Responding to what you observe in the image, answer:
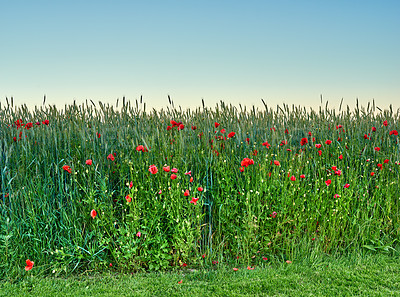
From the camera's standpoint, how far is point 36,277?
3.60 meters

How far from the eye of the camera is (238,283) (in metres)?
3.32

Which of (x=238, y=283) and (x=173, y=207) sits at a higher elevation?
(x=173, y=207)

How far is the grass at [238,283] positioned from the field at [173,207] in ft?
0.42

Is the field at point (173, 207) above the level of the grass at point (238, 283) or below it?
above

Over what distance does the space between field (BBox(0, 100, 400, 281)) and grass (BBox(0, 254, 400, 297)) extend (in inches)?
5.0

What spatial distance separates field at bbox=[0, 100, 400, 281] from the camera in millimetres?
3660

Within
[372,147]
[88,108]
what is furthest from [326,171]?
[88,108]

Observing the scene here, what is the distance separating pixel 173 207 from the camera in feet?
11.8

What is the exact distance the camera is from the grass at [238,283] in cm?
326

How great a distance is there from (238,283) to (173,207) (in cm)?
89

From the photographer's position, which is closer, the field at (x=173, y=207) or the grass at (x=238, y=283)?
the grass at (x=238, y=283)

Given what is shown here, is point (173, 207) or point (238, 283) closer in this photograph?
point (238, 283)

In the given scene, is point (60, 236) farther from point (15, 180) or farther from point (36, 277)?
point (15, 180)

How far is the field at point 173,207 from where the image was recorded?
3660 mm
